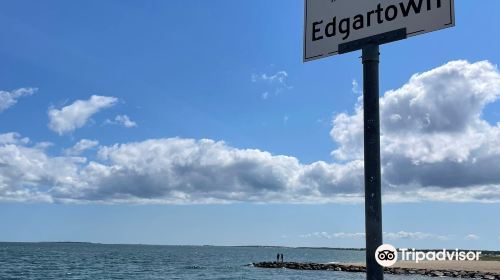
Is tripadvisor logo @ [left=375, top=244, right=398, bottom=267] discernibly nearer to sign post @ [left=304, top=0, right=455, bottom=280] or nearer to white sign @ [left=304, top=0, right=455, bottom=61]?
sign post @ [left=304, top=0, right=455, bottom=280]

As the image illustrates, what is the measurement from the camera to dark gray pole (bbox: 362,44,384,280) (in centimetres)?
296

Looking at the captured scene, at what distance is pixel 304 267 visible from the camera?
9100 cm

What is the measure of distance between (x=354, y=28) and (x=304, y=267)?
298 ft

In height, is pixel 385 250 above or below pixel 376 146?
below

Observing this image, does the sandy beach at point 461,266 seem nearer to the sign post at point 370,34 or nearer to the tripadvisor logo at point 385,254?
the tripadvisor logo at point 385,254

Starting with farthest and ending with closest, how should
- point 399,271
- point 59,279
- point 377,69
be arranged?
point 399,271 → point 59,279 → point 377,69

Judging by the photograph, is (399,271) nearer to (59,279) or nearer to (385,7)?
(59,279)

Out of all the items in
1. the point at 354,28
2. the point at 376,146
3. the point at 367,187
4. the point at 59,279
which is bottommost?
the point at 59,279

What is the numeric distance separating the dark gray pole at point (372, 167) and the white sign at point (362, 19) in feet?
0.53

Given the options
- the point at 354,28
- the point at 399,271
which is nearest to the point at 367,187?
the point at 354,28

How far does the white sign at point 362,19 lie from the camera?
3018 mm

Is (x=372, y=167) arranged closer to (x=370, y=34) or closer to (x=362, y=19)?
(x=370, y=34)


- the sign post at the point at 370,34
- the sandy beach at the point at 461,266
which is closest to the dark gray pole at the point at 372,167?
the sign post at the point at 370,34

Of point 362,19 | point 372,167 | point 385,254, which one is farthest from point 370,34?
point 385,254
